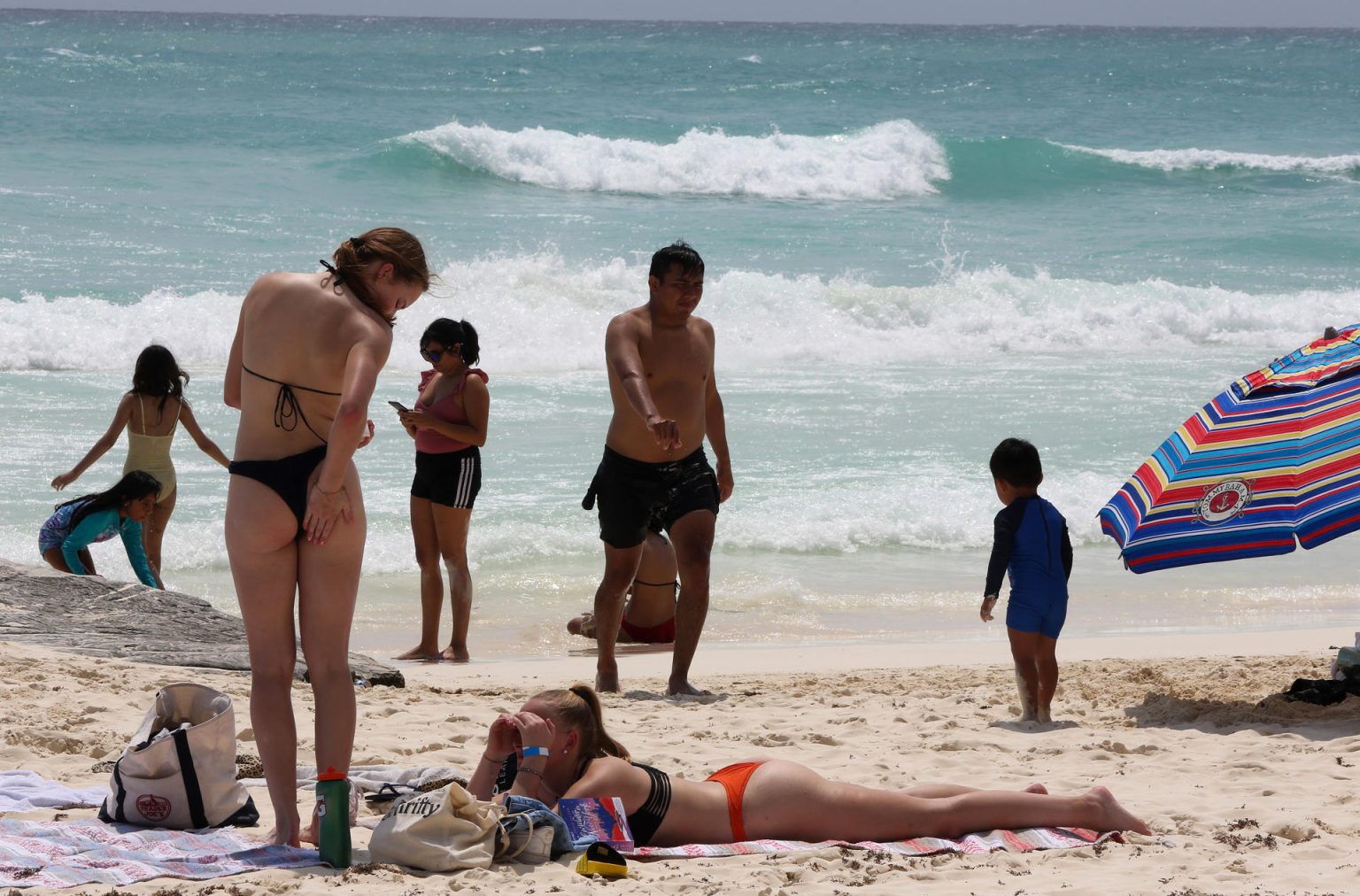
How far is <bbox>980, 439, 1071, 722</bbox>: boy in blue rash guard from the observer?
5.37 metres

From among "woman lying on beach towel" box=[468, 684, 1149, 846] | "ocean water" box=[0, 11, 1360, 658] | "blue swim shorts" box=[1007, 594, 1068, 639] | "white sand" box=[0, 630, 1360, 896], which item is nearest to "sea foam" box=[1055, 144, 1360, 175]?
"ocean water" box=[0, 11, 1360, 658]

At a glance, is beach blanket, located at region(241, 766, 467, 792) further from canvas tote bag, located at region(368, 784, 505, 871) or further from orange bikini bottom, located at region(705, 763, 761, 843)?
orange bikini bottom, located at region(705, 763, 761, 843)

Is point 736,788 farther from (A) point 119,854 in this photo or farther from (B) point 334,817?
(A) point 119,854

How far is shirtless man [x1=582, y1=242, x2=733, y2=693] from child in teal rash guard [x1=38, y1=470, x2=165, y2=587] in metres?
2.47

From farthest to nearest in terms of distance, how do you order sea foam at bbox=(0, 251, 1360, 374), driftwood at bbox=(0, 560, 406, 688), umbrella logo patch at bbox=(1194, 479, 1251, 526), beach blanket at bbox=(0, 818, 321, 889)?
sea foam at bbox=(0, 251, 1360, 374)
driftwood at bbox=(0, 560, 406, 688)
umbrella logo patch at bbox=(1194, 479, 1251, 526)
beach blanket at bbox=(0, 818, 321, 889)

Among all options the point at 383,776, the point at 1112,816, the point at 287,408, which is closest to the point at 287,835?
the point at 383,776

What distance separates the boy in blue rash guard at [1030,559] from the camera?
537 centimetres

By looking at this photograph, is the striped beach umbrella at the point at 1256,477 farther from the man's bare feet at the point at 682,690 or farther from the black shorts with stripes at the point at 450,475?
the black shorts with stripes at the point at 450,475

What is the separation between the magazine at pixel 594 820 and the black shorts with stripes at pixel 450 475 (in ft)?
9.90

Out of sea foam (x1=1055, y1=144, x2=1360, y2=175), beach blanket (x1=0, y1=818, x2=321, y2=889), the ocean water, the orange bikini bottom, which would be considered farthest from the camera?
sea foam (x1=1055, y1=144, x2=1360, y2=175)

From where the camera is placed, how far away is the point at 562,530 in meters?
9.05

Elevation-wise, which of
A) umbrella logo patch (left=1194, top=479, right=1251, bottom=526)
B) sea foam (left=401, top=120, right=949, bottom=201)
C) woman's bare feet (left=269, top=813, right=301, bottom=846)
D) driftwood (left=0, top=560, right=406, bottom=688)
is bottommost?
woman's bare feet (left=269, top=813, right=301, bottom=846)

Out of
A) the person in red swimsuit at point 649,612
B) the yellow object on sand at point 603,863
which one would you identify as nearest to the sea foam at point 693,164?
the person in red swimsuit at point 649,612

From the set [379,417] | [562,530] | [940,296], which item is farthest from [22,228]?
[562,530]
